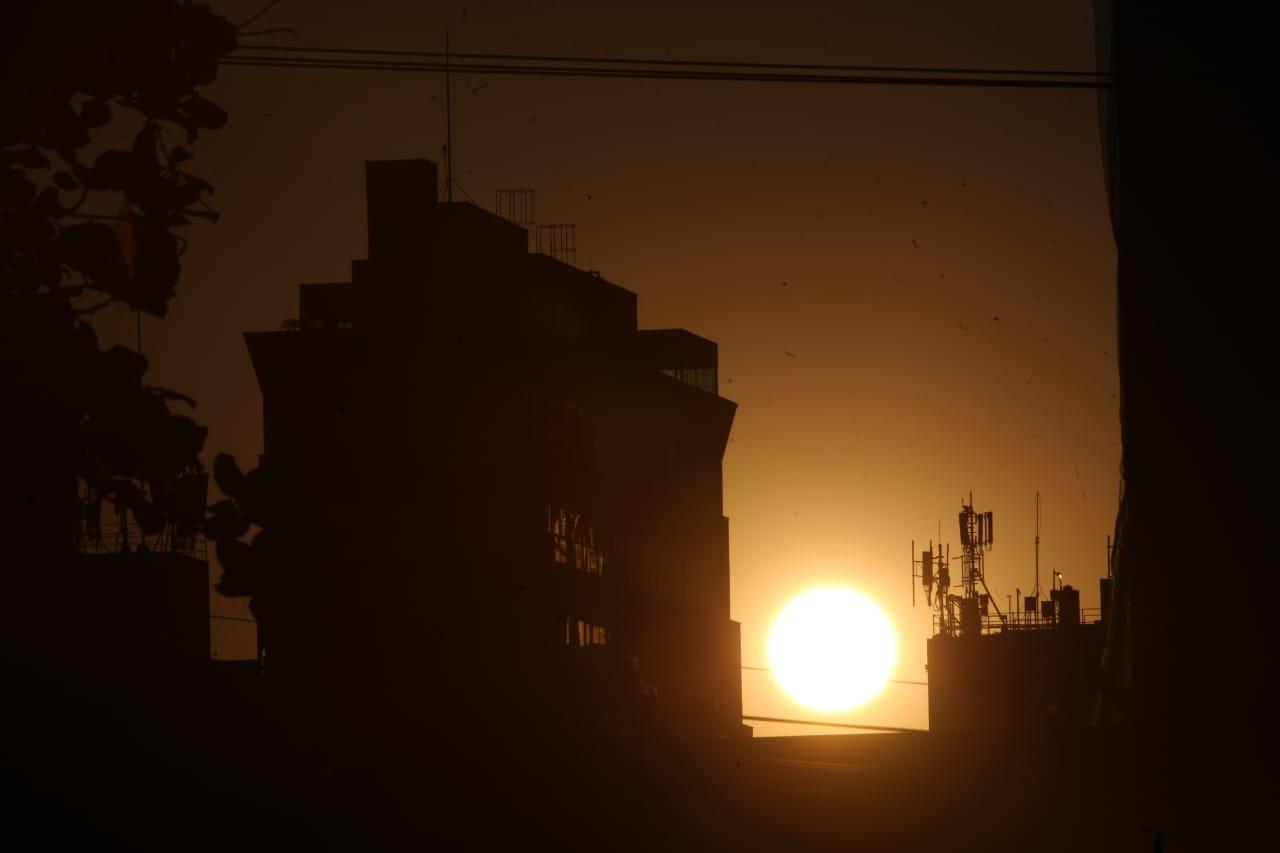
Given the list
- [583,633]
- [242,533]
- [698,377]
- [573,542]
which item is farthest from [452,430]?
[242,533]

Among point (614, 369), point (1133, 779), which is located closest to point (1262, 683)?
point (1133, 779)

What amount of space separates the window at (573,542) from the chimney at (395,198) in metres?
15.9

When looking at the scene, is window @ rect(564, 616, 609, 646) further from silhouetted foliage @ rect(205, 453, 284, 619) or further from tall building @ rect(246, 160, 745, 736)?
silhouetted foliage @ rect(205, 453, 284, 619)

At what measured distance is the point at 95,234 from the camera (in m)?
4.25

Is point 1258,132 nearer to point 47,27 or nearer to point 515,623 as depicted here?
point 47,27

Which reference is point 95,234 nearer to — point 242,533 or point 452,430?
point 242,533

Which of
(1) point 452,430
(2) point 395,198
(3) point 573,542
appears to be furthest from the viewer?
(3) point 573,542

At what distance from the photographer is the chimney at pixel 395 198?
78688 millimetres

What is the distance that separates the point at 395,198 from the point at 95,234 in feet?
251

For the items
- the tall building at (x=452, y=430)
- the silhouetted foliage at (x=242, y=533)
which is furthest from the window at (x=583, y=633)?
the silhouetted foliage at (x=242, y=533)

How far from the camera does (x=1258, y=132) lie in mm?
11430

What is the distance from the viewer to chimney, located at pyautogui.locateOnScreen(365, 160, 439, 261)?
7869 cm

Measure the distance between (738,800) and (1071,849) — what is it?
3577 millimetres

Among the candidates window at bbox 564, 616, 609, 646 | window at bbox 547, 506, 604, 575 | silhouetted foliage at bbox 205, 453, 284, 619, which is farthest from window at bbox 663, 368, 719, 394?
silhouetted foliage at bbox 205, 453, 284, 619
